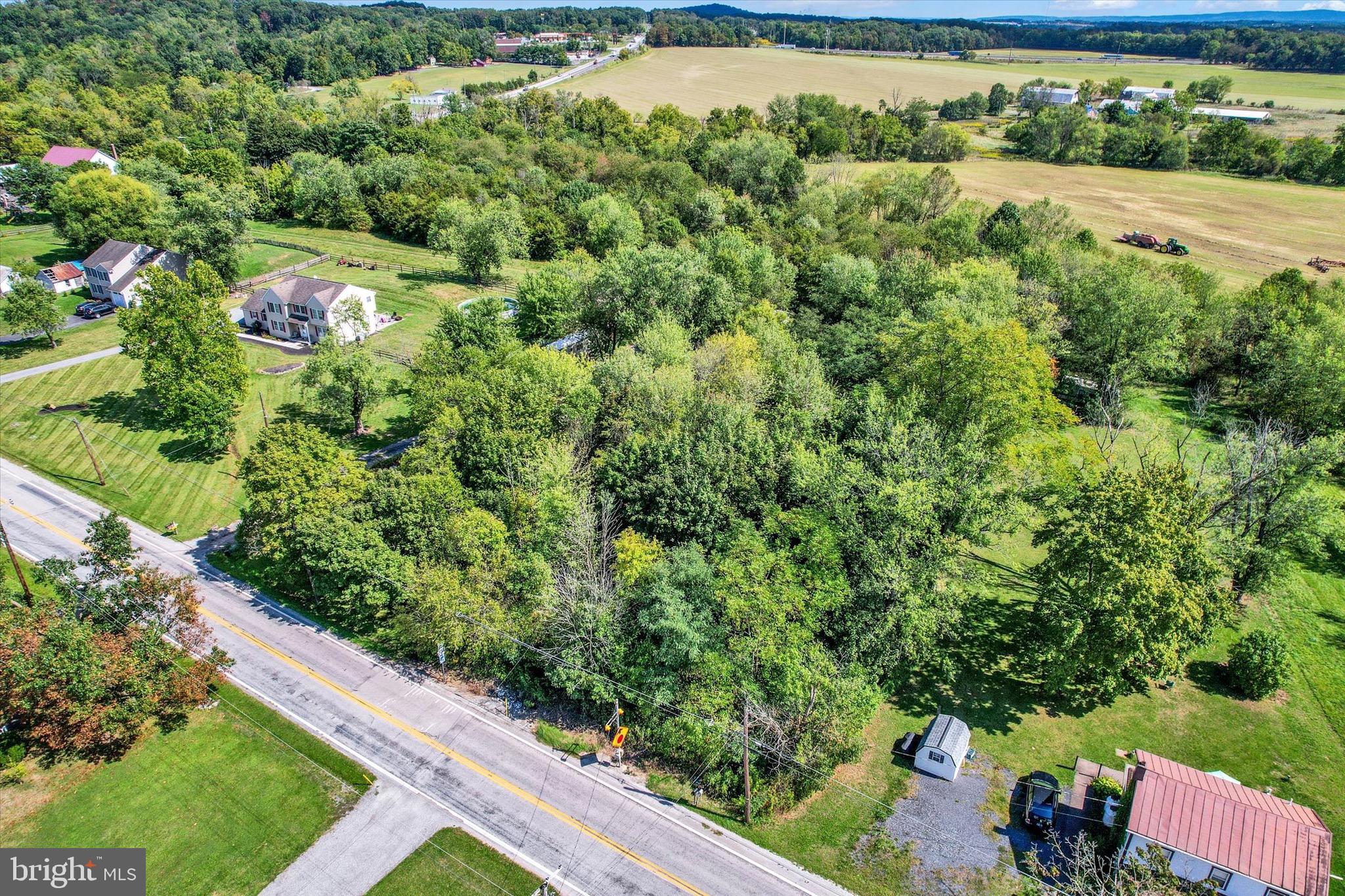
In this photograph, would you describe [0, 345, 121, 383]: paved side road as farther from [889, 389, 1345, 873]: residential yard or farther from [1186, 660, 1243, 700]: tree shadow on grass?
[1186, 660, 1243, 700]: tree shadow on grass

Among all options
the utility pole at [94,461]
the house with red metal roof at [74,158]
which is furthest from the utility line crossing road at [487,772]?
the house with red metal roof at [74,158]

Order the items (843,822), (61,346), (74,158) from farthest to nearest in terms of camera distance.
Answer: (74,158)
(61,346)
(843,822)

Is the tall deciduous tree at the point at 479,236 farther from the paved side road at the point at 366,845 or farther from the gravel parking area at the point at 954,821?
the gravel parking area at the point at 954,821

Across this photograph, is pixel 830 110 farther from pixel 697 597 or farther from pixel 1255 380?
pixel 697 597

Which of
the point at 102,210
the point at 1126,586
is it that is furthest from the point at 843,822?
the point at 102,210

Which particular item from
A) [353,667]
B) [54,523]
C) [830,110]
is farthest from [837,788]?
[830,110]

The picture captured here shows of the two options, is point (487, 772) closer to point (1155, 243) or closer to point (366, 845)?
point (366, 845)
